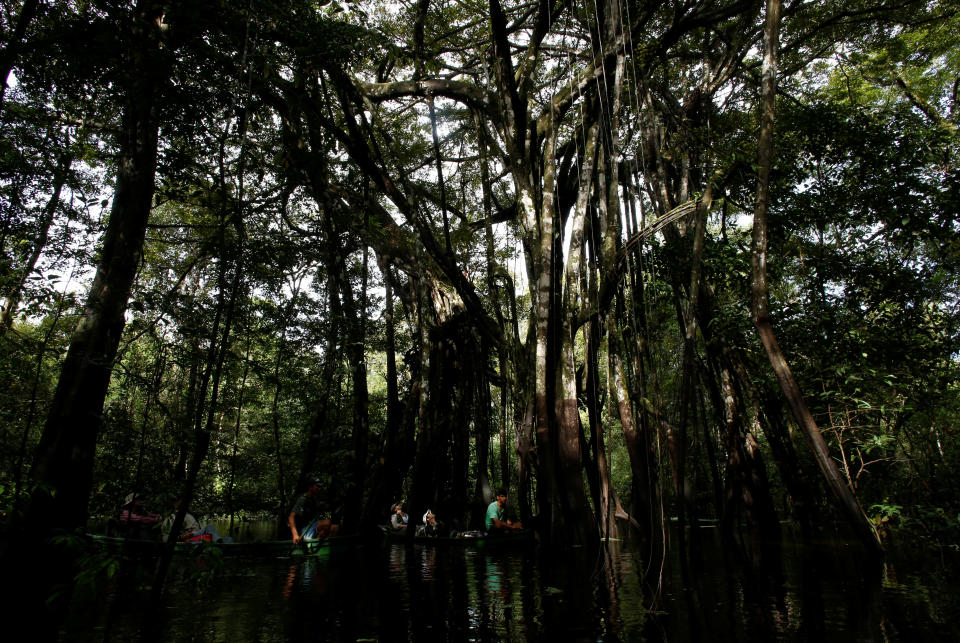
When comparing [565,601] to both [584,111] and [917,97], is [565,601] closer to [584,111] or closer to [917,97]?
[584,111]

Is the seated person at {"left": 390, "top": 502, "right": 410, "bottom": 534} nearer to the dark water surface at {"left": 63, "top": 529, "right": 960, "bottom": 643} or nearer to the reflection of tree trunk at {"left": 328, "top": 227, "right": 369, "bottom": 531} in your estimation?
the reflection of tree trunk at {"left": 328, "top": 227, "right": 369, "bottom": 531}

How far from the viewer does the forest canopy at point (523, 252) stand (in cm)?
398

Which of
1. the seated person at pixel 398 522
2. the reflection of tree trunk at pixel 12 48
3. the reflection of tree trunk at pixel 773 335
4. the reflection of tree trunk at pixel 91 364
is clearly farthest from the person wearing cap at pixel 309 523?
the reflection of tree trunk at pixel 773 335

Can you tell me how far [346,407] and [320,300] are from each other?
2253mm

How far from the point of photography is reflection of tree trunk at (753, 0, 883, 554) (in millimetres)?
3299

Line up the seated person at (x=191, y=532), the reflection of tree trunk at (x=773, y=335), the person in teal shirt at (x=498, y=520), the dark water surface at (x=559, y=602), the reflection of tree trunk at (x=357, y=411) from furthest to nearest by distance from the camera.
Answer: the reflection of tree trunk at (x=357, y=411), the person in teal shirt at (x=498, y=520), the seated person at (x=191, y=532), the reflection of tree trunk at (x=773, y=335), the dark water surface at (x=559, y=602)

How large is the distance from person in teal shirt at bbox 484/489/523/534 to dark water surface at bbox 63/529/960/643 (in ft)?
5.87

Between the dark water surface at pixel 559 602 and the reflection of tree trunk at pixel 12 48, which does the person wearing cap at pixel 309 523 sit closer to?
the dark water surface at pixel 559 602

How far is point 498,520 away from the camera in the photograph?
26.9ft

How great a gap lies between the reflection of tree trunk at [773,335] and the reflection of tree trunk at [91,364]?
454cm

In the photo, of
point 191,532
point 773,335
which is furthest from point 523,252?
point 191,532

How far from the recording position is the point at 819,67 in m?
9.90

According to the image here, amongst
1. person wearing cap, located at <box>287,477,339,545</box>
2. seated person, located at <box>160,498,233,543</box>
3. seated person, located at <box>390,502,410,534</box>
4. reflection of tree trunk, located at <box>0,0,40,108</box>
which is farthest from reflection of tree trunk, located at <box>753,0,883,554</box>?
seated person, located at <box>390,502,410,534</box>

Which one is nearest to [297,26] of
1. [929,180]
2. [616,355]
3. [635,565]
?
[616,355]
